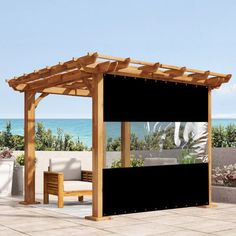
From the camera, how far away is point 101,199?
872 cm

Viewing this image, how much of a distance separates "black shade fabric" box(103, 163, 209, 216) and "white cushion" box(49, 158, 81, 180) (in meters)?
2.30

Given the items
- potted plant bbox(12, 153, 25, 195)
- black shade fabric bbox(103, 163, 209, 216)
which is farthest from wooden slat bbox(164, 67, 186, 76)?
potted plant bbox(12, 153, 25, 195)

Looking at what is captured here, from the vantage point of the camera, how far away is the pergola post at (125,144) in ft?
30.3

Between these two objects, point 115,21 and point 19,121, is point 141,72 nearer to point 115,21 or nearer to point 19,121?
point 115,21

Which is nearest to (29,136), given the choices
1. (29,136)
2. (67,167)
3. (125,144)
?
(29,136)

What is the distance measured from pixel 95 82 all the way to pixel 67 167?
2959 mm

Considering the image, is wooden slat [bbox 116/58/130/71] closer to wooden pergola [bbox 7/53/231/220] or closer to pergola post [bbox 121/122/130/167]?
wooden pergola [bbox 7/53/231/220]

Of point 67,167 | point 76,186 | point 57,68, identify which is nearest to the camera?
point 57,68

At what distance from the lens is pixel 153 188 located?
9.57m

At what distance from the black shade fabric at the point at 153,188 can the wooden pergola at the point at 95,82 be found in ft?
0.75

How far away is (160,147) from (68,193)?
208 centimetres

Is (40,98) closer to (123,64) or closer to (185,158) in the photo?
(123,64)

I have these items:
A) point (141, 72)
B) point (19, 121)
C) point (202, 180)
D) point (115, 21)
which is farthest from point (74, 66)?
point (19, 121)

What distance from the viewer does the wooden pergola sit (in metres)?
8.68
